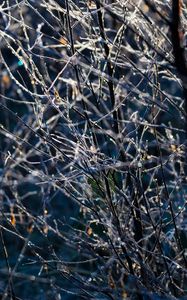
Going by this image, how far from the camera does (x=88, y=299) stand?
2.55 metres

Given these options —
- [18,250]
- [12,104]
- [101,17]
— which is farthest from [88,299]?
[12,104]

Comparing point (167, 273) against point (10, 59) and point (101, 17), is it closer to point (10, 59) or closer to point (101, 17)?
point (101, 17)

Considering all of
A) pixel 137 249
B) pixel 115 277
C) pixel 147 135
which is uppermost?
pixel 137 249

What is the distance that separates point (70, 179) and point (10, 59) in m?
6.57

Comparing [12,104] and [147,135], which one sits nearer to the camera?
[147,135]

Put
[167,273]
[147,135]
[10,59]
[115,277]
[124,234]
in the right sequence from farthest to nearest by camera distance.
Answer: [10,59] → [147,135] → [115,277] → [167,273] → [124,234]

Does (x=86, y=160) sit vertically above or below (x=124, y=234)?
above

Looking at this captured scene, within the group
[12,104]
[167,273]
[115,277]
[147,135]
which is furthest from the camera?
[12,104]

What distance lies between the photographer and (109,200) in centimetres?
249

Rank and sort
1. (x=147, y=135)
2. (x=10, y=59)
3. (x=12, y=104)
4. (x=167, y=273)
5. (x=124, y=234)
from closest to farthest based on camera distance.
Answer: (x=124, y=234) → (x=167, y=273) → (x=147, y=135) → (x=12, y=104) → (x=10, y=59)

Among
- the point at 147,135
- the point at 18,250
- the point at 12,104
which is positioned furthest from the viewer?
the point at 12,104

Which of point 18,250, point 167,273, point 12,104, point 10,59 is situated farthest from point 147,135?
point 167,273

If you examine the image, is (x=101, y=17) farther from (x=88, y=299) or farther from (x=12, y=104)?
(x=12, y=104)

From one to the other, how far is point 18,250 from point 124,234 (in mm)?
3511
